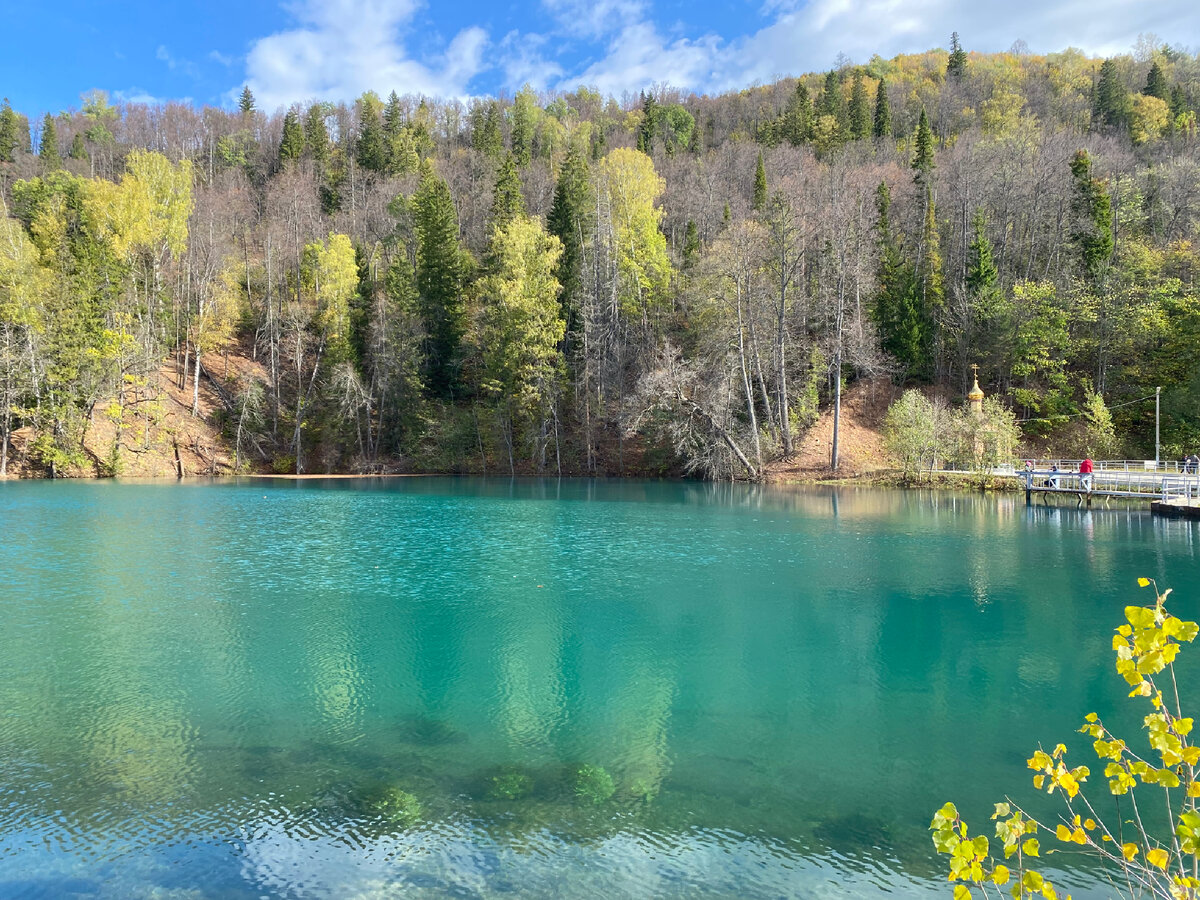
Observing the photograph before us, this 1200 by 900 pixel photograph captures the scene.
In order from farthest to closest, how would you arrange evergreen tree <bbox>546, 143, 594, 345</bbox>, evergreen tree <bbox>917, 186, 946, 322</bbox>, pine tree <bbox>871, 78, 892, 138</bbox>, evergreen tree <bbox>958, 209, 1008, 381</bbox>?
pine tree <bbox>871, 78, 892, 138</bbox> < evergreen tree <bbox>546, 143, 594, 345</bbox> < evergreen tree <bbox>917, 186, 946, 322</bbox> < evergreen tree <bbox>958, 209, 1008, 381</bbox>

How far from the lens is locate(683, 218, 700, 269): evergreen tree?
52.9m

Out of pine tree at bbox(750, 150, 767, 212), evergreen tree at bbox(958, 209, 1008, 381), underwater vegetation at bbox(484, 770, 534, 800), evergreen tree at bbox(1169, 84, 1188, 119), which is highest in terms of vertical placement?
evergreen tree at bbox(1169, 84, 1188, 119)

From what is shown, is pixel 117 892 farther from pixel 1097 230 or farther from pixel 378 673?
pixel 1097 230

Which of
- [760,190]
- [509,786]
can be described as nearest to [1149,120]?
[760,190]

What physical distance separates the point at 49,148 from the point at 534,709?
9091cm

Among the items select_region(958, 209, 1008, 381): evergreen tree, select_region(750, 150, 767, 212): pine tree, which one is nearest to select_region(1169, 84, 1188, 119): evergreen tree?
select_region(958, 209, 1008, 381): evergreen tree

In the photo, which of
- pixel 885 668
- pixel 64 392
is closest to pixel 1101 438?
pixel 885 668

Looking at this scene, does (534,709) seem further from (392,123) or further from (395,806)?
(392,123)

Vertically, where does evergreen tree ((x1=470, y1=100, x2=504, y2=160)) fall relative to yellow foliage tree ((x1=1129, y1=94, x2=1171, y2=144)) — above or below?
above

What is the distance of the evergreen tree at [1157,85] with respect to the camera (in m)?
74.9

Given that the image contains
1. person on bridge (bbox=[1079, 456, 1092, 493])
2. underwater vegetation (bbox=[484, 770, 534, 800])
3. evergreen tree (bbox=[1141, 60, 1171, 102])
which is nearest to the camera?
underwater vegetation (bbox=[484, 770, 534, 800])

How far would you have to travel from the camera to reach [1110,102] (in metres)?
73.1

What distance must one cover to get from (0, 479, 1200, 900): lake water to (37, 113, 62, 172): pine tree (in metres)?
67.7

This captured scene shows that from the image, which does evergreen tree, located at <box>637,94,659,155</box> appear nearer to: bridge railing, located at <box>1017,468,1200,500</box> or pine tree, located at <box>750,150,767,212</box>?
pine tree, located at <box>750,150,767,212</box>
